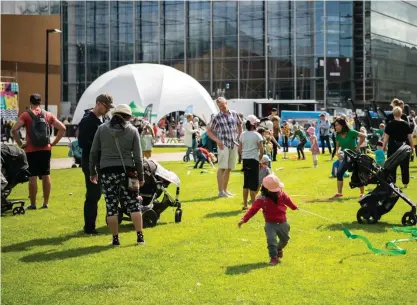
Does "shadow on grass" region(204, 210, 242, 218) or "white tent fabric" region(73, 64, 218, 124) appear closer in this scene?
"shadow on grass" region(204, 210, 242, 218)

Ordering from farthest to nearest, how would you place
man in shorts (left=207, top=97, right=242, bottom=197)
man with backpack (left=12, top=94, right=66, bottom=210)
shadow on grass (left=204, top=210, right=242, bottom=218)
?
1. man in shorts (left=207, top=97, right=242, bottom=197)
2. man with backpack (left=12, top=94, right=66, bottom=210)
3. shadow on grass (left=204, top=210, right=242, bottom=218)

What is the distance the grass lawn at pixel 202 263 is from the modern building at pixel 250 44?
59980 mm

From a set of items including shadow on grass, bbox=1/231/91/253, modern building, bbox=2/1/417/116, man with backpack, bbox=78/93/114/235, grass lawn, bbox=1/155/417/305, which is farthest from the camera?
modern building, bbox=2/1/417/116

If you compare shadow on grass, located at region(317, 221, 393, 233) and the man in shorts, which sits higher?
the man in shorts

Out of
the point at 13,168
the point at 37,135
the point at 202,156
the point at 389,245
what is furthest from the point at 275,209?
the point at 202,156

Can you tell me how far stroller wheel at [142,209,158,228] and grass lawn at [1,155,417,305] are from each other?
0.11 metres

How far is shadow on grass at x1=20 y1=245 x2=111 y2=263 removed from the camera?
29.4ft

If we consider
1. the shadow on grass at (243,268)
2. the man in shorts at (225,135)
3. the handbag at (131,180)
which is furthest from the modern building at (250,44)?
the shadow on grass at (243,268)

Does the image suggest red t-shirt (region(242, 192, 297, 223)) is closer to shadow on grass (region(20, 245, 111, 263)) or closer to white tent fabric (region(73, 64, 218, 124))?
shadow on grass (region(20, 245, 111, 263))

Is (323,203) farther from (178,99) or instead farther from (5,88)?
(178,99)

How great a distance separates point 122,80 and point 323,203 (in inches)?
1451

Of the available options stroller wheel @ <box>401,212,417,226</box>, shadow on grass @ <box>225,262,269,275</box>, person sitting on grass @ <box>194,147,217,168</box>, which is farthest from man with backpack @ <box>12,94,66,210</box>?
person sitting on grass @ <box>194,147,217,168</box>

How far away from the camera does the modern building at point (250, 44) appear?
239ft

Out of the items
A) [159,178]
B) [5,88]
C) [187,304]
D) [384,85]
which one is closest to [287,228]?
[187,304]
